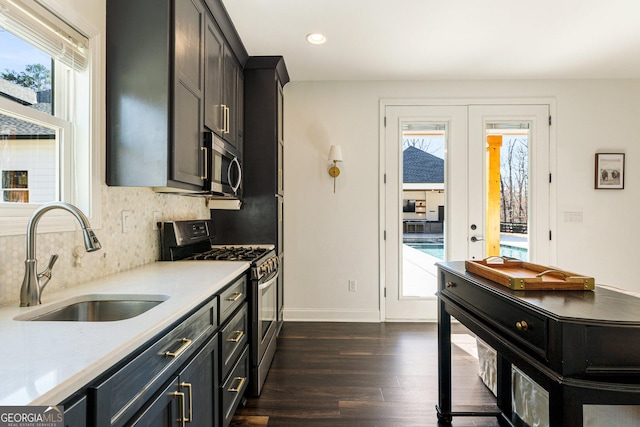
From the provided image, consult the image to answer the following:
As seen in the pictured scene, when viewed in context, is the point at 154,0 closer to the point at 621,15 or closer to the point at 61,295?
the point at 61,295

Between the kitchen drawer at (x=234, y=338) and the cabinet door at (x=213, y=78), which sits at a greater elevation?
the cabinet door at (x=213, y=78)

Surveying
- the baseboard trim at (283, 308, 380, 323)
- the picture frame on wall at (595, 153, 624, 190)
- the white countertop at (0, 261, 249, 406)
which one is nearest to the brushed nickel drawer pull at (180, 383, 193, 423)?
the white countertop at (0, 261, 249, 406)

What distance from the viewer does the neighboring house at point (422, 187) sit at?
145 inches

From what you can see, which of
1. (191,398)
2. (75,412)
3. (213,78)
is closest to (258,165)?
(213,78)

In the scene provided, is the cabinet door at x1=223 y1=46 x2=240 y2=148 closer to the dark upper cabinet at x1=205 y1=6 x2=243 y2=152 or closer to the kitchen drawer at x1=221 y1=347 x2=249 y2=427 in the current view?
the dark upper cabinet at x1=205 y1=6 x2=243 y2=152

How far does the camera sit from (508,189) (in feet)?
11.9

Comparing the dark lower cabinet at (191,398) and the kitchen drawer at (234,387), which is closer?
the dark lower cabinet at (191,398)

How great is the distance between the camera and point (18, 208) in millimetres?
1308

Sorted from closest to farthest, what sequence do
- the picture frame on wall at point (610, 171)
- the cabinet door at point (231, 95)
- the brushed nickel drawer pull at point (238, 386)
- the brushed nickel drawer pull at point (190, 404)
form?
the brushed nickel drawer pull at point (190, 404) → the brushed nickel drawer pull at point (238, 386) → the cabinet door at point (231, 95) → the picture frame on wall at point (610, 171)

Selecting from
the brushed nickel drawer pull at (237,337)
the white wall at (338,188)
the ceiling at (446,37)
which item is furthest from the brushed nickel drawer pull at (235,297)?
the ceiling at (446,37)

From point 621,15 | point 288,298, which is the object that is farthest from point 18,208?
point 621,15

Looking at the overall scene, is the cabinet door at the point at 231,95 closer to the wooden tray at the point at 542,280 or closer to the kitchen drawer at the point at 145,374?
the kitchen drawer at the point at 145,374

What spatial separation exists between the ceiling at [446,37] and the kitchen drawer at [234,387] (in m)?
2.33

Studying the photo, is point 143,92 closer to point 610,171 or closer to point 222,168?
point 222,168
